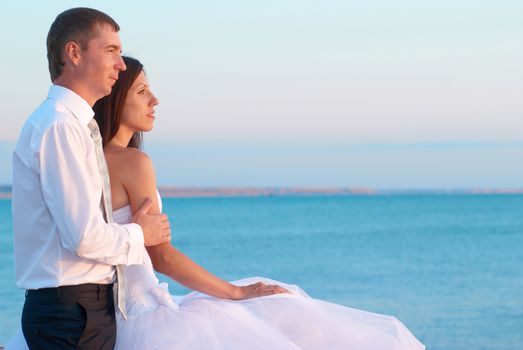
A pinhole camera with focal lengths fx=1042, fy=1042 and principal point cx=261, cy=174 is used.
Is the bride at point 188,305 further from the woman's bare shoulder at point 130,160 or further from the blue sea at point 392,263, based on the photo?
the blue sea at point 392,263

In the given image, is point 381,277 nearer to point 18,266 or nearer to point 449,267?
point 449,267

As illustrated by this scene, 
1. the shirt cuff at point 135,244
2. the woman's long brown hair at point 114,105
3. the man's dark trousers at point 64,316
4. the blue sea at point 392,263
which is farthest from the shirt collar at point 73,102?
the blue sea at point 392,263

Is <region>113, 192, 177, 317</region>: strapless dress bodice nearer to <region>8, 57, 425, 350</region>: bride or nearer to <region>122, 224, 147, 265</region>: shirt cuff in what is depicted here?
<region>8, 57, 425, 350</region>: bride

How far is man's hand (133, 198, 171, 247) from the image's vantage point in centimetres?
343

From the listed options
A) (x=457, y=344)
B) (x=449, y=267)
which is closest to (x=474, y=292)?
(x=449, y=267)

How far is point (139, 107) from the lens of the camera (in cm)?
405

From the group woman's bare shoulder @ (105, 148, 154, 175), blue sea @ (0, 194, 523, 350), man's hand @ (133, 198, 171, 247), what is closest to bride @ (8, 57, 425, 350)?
woman's bare shoulder @ (105, 148, 154, 175)

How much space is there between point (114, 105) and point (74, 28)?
77 centimetres

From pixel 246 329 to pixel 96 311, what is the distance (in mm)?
683

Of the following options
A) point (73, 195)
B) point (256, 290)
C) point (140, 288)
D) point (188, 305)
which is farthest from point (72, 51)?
point (256, 290)

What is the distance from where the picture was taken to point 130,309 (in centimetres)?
378

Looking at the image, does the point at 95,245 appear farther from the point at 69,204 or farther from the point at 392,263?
the point at 392,263

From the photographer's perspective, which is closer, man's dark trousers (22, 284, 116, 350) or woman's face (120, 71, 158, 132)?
man's dark trousers (22, 284, 116, 350)

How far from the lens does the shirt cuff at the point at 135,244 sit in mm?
3234
